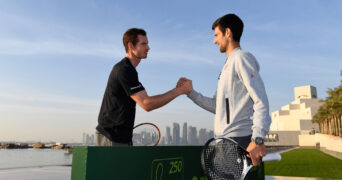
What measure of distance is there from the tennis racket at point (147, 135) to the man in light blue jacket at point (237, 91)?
187 centimetres

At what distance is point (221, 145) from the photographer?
2.45 metres

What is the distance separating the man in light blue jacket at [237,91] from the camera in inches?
96.4

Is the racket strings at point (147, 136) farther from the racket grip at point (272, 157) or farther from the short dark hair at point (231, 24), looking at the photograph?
the racket grip at point (272, 157)

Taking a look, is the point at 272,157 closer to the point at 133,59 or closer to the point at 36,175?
the point at 133,59

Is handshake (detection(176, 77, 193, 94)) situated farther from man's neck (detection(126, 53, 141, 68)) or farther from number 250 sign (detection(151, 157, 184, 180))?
number 250 sign (detection(151, 157, 184, 180))

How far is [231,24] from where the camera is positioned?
112 inches

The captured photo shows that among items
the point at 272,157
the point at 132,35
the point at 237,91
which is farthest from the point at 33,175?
the point at 272,157

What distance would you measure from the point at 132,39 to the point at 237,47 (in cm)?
140

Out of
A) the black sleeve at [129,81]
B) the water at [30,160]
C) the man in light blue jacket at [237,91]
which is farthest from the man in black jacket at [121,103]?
the water at [30,160]

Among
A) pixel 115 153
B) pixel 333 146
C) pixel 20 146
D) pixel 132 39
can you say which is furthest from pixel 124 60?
pixel 20 146

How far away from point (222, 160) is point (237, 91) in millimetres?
711

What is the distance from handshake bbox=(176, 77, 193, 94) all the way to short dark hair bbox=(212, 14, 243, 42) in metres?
0.99

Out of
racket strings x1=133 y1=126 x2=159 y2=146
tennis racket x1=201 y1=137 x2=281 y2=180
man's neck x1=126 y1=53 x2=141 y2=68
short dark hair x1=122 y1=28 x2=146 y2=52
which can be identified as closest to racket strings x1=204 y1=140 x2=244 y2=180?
tennis racket x1=201 y1=137 x2=281 y2=180

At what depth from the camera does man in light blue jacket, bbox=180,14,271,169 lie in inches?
96.4
